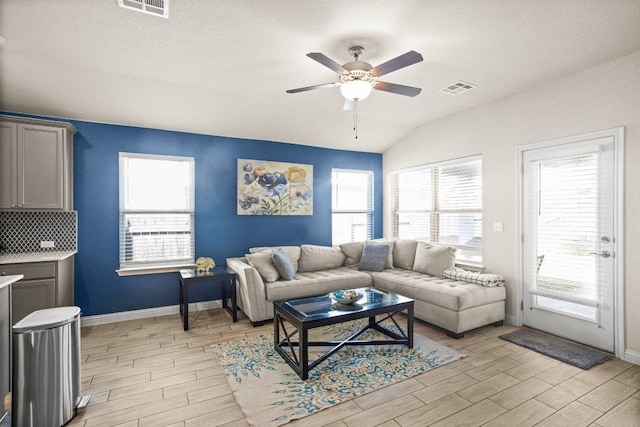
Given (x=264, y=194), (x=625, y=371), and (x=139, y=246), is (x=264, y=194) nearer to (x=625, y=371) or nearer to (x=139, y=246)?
(x=139, y=246)

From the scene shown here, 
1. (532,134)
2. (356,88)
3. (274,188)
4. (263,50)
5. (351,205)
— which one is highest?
(263,50)

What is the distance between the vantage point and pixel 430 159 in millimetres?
5117

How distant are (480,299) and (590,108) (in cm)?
229

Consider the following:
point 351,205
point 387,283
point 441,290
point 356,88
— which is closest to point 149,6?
point 356,88

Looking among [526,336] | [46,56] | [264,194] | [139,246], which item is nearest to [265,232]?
[264,194]

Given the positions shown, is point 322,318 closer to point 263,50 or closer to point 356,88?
point 356,88

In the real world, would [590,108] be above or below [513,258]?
above

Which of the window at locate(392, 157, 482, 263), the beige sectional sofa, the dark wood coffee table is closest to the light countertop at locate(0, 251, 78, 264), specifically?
the beige sectional sofa

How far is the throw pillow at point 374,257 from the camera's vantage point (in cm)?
489

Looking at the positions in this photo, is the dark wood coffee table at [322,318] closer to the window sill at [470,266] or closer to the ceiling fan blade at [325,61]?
the window sill at [470,266]

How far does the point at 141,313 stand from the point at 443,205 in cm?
461

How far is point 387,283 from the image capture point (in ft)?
14.5

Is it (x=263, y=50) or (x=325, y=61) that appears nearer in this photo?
(x=325, y=61)

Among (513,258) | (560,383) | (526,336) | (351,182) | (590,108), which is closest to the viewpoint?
(560,383)
